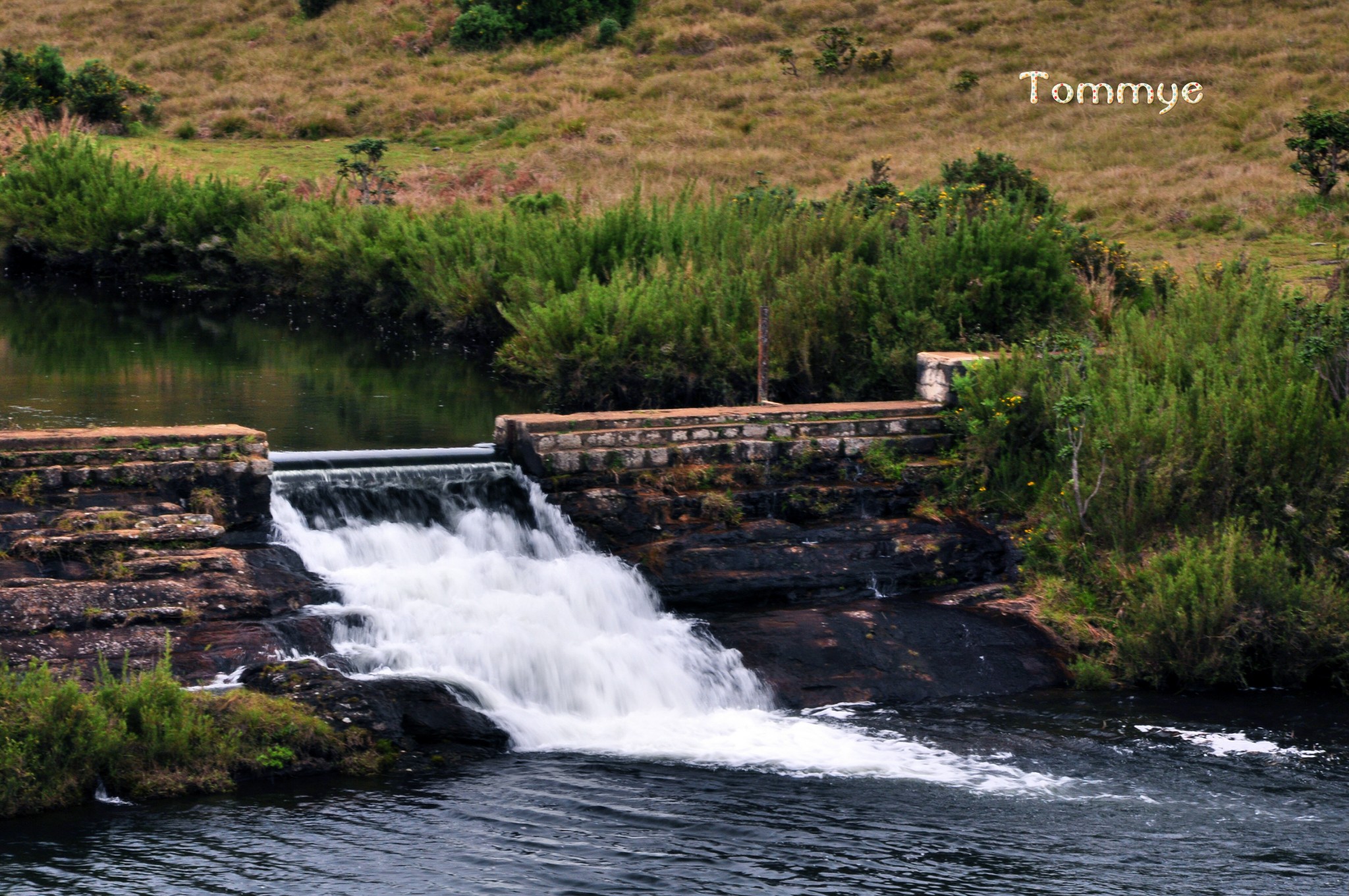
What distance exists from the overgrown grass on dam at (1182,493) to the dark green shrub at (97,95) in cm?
2692

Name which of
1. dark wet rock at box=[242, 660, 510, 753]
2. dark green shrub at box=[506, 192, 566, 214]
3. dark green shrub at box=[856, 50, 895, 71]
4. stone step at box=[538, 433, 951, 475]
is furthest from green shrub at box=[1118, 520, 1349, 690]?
dark green shrub at box=[856, 50, 895, 71]

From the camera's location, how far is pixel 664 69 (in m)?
39.1

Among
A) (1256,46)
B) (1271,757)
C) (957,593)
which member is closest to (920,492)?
(957,593)

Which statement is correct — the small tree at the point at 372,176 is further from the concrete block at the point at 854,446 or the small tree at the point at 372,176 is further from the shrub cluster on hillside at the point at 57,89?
the concrete block at the point at 854,446

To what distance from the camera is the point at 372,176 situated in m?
27.3

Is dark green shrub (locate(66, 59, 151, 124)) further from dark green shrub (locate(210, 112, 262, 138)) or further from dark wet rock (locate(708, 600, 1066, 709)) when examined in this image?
dark wet rock (locate(708, 600, 1066, 709))

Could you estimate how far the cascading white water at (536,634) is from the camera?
845cm

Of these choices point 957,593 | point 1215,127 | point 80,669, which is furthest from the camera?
point 1215,127

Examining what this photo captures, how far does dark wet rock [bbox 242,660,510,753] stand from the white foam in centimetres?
A: 388

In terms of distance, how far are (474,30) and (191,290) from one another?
20074 millimetres

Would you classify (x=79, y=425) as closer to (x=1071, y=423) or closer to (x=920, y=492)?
(x=920, y=492)

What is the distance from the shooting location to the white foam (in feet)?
27.3

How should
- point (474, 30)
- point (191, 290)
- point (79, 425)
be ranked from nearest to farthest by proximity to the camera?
point (79, 425), point (191, 290), point (474, 30)

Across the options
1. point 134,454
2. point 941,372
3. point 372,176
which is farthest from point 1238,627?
point 372,176
